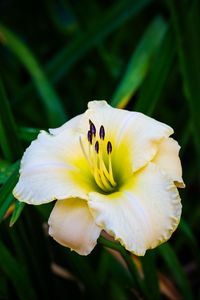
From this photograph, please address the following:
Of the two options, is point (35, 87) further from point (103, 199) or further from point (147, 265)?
point (103, 199)

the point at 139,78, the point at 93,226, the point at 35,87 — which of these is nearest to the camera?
the point at 93,226

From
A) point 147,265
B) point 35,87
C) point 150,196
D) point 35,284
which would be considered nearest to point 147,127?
point 150,196

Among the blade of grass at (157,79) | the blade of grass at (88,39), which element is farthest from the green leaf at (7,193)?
the blade of grass at (88,39)

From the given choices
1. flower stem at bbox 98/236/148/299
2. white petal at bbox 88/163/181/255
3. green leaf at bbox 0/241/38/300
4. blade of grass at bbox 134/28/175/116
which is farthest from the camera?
blade of grass at bbox 134/28/175/116

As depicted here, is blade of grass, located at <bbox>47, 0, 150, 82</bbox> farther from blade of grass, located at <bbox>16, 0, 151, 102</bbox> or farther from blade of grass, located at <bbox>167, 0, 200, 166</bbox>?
blade of grass, located at <bbox>167, 0, 200, 166</bbox>

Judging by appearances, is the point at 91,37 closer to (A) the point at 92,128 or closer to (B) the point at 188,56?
(B) the point at 188,56

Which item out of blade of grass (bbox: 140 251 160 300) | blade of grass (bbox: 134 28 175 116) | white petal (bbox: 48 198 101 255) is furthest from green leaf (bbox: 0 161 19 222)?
blade of grass (bbox: 134 28 175 116)

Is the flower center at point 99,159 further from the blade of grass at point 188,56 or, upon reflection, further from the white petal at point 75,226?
the blade of grass at point 188,56
